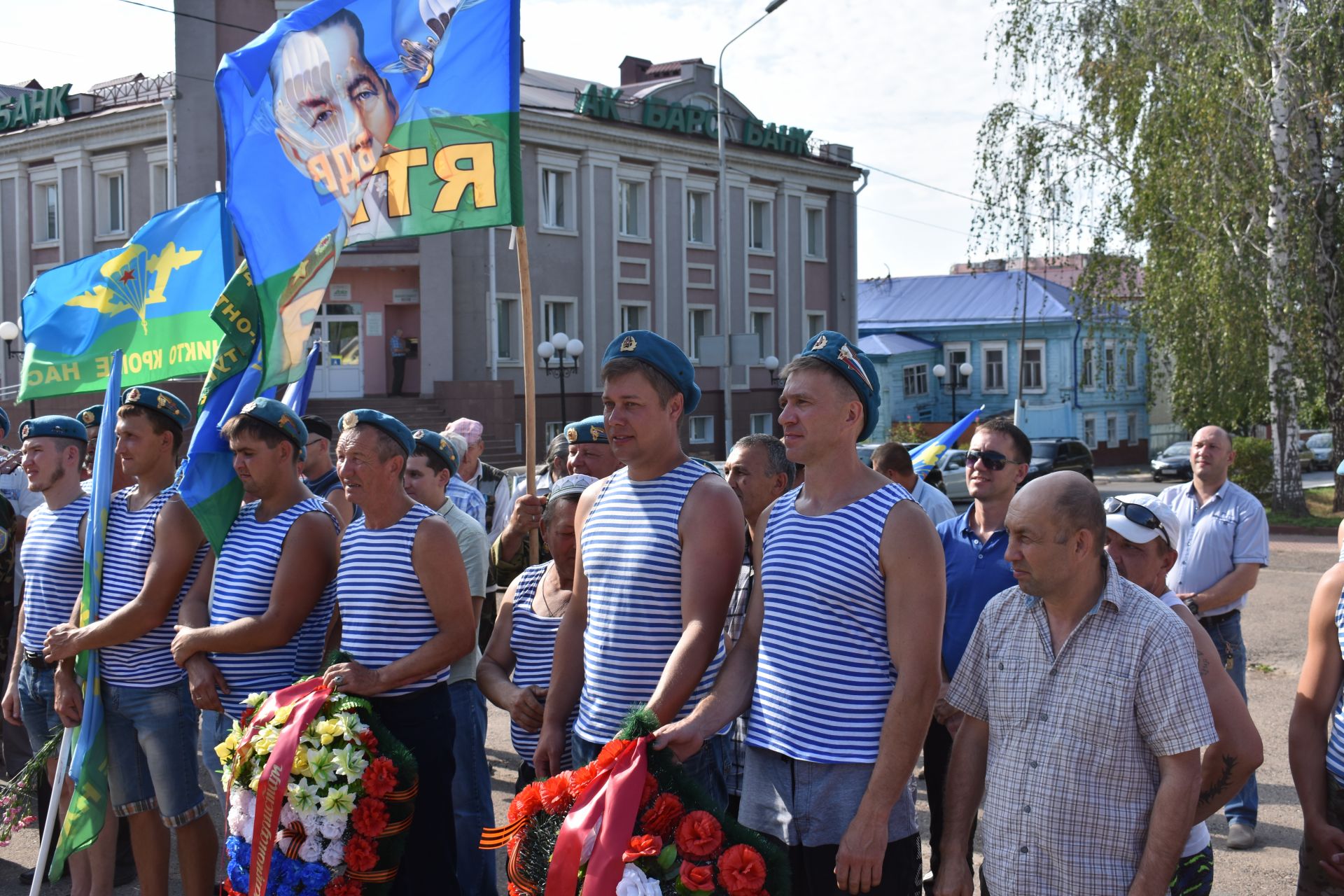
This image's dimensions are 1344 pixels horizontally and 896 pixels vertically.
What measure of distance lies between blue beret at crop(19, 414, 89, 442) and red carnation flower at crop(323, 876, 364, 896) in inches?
104

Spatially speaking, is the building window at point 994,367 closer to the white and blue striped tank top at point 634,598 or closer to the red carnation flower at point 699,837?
the white and blue striped tank top at point 634,598

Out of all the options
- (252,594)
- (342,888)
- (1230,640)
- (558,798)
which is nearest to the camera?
(558,798)

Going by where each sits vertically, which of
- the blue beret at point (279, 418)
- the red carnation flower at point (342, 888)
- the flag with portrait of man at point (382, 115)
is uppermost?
the flag with portrait of man at point (382, 115)

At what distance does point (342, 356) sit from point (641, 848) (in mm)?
30270

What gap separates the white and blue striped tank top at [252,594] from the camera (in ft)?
15.6

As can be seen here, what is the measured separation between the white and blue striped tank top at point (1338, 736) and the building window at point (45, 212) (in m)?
36.7

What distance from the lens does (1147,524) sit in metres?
3.79

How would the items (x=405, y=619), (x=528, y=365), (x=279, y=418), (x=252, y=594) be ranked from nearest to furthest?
(x=405, y=619)
(x=252, y=594)
(x=279, y=418)
(x=528, y=365)

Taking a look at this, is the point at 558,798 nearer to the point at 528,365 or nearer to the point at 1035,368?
the point at 528,365

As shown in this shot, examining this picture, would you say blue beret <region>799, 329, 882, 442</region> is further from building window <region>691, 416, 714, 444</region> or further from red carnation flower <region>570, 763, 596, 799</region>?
building window <region>691, 416, 714, 444</region>

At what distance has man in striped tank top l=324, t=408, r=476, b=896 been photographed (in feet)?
14.5

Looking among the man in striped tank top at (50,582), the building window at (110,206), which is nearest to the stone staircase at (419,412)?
the building window at (110,206)

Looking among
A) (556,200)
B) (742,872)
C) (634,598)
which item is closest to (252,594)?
(634,598)

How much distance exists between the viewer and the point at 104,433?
521 centimetres
